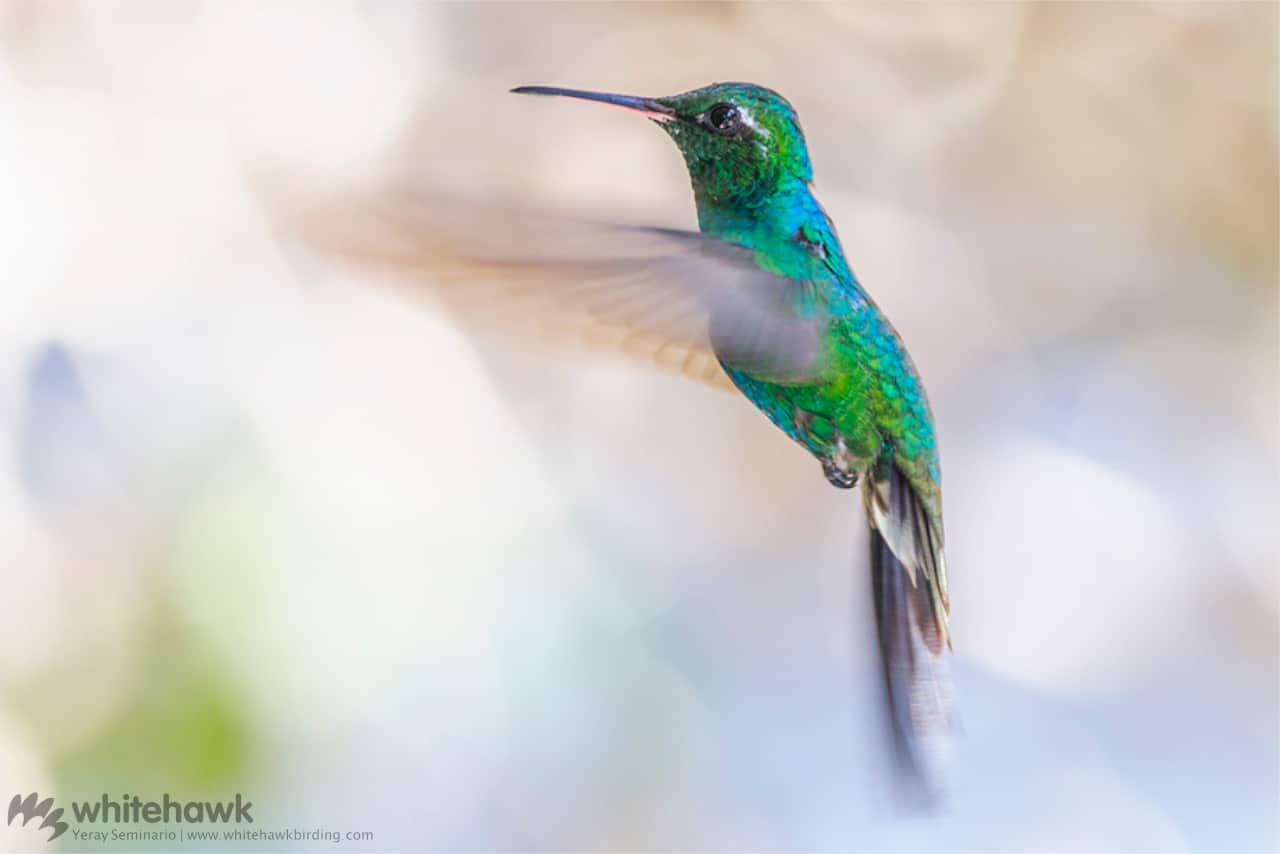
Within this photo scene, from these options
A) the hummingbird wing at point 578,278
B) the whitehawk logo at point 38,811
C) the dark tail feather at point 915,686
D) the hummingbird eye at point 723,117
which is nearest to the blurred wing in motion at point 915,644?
the dark tail feather at point 915,686

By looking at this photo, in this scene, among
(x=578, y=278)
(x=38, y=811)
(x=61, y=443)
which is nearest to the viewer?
(x=578, y=278)

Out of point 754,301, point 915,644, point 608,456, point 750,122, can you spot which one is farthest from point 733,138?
point 608,456

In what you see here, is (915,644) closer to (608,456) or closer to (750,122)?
(750,122)

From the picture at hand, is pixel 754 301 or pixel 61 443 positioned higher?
pixel 754 301

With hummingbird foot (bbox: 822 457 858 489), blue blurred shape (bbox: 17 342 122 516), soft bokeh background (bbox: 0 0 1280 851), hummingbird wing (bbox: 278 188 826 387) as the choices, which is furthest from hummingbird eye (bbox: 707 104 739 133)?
blue blurred shape (bbox: 17 342 122 516)

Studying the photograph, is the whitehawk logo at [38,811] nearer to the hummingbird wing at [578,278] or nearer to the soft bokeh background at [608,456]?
the soft bokeh background at [608,456]

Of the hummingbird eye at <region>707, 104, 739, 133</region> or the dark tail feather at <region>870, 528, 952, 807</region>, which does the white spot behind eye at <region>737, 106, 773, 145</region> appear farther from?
the dark tail feather at <region>870, 528, 952, 807</region>
